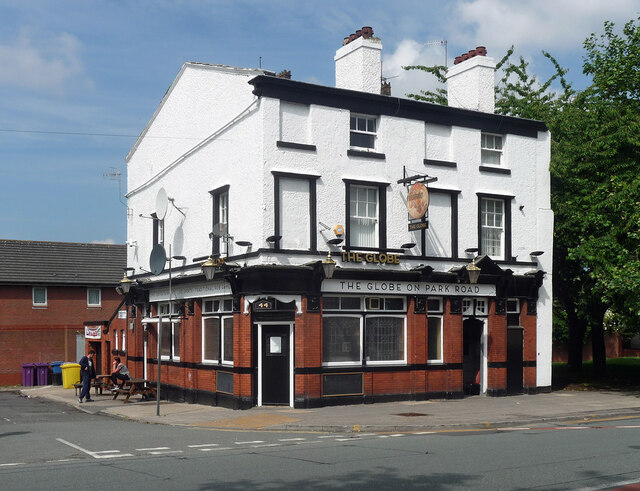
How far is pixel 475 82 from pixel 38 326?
2606 centimetres

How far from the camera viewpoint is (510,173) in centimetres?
2594

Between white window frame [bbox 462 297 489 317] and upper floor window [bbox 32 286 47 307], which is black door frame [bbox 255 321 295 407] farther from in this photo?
upper floor window [bbox 32 286 47 307]

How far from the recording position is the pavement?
1780cm

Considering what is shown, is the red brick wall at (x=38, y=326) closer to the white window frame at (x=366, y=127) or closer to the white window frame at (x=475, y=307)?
the white window frame at (x=366, y=127)

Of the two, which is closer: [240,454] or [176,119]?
[240,454]

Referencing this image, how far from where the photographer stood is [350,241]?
74.6 feet

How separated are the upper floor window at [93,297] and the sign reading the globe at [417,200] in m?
25.0

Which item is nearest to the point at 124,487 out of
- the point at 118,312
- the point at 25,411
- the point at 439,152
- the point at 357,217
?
the point at 357,217

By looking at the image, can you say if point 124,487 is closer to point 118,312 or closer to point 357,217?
point 357,217

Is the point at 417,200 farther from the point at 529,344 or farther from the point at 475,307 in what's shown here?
the point at 529,344

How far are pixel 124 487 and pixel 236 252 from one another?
41.6 feet

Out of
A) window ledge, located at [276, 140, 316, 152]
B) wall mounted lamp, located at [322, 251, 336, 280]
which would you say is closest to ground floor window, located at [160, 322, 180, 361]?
wall mounted lamp, located at [322, 251, 336, 280]

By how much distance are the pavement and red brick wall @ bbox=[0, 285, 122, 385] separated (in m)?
15.5

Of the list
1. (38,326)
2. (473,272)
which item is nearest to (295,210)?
(473,272)
